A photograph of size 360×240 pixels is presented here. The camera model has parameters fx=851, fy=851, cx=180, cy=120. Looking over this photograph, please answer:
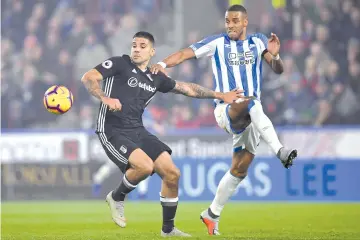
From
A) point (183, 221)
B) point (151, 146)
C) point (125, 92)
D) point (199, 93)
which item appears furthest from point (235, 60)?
point (183, 221)

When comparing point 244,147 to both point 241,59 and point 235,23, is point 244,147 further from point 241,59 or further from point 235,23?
point 235,23

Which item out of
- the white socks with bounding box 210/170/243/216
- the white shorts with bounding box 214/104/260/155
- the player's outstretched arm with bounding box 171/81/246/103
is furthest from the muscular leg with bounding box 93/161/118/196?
the player's outstretched arm with bounding box 171/81/246/103

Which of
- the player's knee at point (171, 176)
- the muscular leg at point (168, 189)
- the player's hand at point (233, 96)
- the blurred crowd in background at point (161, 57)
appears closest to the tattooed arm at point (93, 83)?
the muscular leg at point (168, 189)

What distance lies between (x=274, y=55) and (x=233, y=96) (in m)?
0.67

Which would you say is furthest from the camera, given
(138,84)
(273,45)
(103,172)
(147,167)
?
(103,172)

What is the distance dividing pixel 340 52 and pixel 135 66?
8.58 m

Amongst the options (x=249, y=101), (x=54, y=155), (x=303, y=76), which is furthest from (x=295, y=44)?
(x=249, y=101)

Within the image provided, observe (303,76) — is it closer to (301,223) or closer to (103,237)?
(301,223)

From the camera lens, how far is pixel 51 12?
60.8ft

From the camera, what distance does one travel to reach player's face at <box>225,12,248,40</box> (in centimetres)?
997

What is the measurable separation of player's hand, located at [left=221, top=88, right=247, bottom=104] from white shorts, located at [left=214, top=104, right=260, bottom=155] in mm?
133

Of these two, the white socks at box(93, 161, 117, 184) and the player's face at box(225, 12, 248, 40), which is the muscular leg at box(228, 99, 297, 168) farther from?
the white socks at box(93, 161, 117, 184)

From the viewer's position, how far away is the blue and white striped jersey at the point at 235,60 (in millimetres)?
10031

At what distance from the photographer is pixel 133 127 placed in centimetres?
936
